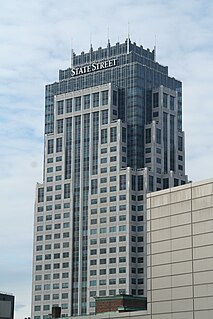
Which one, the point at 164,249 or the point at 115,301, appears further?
the point at 115,301

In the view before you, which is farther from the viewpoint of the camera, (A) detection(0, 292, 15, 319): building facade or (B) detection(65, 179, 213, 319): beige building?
(A) detection(0, 292, 15, 319): building facade

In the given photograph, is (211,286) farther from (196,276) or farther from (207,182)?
(207,182)

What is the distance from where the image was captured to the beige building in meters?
87.3

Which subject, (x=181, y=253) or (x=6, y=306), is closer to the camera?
(x=181, y=253)

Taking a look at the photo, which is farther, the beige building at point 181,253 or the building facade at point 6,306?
the building facade at point 6,306

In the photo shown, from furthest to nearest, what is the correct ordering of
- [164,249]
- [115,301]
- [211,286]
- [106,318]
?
[115,301] → [106,318] → [164,249] → [211,286]

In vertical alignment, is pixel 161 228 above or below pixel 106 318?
above

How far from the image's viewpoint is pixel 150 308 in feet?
310

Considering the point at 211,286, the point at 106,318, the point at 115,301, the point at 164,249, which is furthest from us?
the point at 115,301

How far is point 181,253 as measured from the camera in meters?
90.7

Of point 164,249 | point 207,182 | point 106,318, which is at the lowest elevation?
point 106,318

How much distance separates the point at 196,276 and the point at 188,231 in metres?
5.32

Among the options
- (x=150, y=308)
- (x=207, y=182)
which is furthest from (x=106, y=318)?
(x=207, y=182)

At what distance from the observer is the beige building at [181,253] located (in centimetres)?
8731
